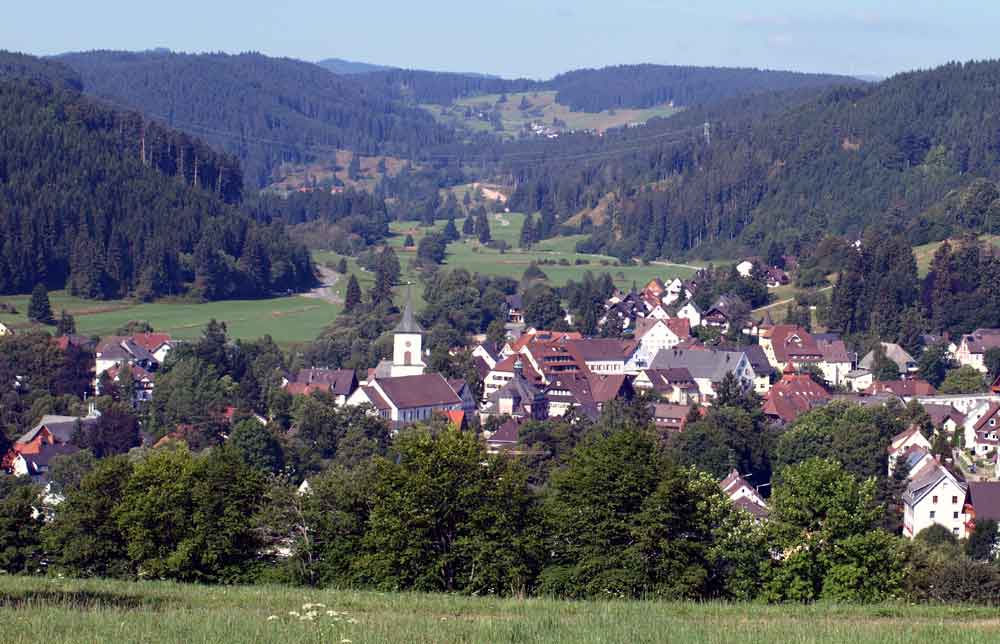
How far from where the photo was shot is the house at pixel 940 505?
4550 cm

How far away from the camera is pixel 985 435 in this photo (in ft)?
197

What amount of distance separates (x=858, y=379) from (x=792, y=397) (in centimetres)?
1090

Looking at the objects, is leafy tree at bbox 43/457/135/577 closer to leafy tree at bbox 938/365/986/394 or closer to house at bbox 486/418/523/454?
house at bbox 486/418/523/454

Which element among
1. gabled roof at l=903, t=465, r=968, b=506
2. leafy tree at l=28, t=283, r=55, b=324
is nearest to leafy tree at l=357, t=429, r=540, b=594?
gabled roof at l=903, t=465, r=968, b=506

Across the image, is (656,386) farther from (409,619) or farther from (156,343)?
(409,619)

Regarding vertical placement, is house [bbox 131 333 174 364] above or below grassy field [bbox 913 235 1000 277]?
below

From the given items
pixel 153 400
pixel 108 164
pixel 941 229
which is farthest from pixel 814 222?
pixel 153 400

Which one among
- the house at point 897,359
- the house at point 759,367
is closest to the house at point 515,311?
the house at point 759,367

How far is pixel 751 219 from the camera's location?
14125 centimetres

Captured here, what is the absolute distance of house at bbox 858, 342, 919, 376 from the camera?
3093 inches

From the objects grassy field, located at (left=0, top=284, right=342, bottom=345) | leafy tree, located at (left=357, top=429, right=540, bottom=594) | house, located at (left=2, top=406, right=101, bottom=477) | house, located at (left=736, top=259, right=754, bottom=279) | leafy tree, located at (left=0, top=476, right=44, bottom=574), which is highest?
leafy tree, located at (left=357, top=429, right=540, bottom=594)

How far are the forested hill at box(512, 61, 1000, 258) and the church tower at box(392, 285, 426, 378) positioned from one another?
50.6 m

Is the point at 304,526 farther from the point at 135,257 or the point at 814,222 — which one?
the point at 814,222

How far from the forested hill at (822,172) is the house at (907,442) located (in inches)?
2391
